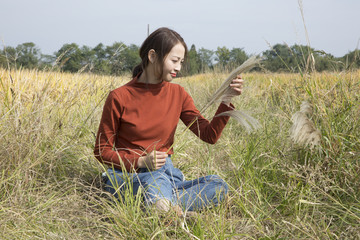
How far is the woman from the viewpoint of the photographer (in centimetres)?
196

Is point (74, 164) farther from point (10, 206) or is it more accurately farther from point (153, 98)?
point (153, 98)

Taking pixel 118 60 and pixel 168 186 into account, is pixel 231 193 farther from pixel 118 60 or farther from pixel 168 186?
pixel 118 60

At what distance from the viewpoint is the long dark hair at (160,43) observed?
1.99 meters

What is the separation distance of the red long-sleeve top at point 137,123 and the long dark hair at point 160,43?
17cm

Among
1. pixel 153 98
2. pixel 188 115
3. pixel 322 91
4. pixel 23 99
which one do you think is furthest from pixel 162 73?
pixel 23 99

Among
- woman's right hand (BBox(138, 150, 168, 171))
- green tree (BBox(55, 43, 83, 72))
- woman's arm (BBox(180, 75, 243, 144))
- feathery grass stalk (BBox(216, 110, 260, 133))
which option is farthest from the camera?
green tree (BBox(55, 43, 83, 72))

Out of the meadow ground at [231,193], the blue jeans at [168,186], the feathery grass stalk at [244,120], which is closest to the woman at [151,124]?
the blue jeans at [168,186]

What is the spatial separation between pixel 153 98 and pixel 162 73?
0.17 metres

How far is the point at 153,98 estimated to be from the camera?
2104 mm

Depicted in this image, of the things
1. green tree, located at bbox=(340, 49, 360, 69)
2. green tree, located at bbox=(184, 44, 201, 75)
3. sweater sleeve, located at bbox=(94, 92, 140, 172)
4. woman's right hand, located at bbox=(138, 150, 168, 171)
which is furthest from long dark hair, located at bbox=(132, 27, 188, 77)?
green tree, located at bbox=(340, 49, 360, 69)

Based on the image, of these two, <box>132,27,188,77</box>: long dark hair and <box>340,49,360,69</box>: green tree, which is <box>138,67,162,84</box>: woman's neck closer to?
<box>132,27,188,77</box>: long dark hair

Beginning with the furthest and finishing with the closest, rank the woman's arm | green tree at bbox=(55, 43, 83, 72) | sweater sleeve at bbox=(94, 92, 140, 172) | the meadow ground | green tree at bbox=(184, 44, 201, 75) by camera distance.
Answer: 1. green tree at bbox=(55, 43, 83, 72)
2. green tree at bbox=(184, 44, 201, 75)
3. sweater sleeve at bbox=(94, 92, 140, 172)
4. the woman's arm
5. the meadow ground

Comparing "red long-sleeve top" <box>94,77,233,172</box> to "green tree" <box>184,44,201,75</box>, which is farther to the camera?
"green tree" <box>184,44,201,75</box>

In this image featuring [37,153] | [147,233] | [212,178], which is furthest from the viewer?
[37,153]
